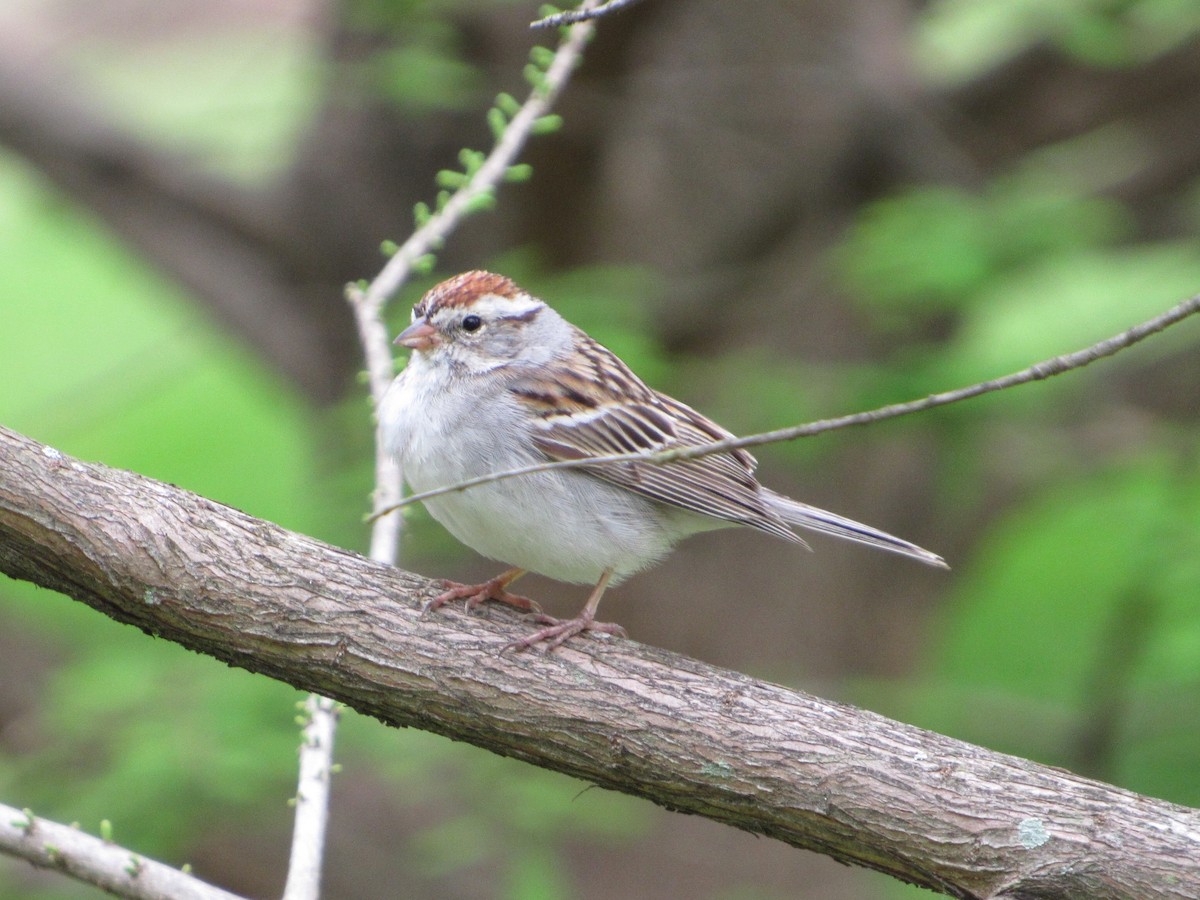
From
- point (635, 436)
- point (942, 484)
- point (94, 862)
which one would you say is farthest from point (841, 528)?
point (942, 484)

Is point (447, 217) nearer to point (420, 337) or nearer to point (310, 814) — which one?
point (420, 337)

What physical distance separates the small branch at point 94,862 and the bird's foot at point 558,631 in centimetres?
79

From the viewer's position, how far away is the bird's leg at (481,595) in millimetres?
3021

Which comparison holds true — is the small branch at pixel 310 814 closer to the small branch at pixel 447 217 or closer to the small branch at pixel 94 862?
the small branch at pixel 94 862

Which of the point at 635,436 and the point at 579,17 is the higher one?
the point at 635,436

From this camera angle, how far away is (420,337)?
3.73 m

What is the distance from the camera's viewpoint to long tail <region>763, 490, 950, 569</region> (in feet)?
11.9

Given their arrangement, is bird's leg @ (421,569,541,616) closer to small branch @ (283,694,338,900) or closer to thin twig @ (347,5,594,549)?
thin twig @ (347,5,594,549)

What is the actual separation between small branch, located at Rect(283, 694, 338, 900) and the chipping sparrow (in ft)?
1.23

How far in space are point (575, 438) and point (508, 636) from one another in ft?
2.77

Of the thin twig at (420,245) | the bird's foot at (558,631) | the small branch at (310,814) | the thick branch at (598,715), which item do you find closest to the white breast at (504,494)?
the thin twig at (420,245)

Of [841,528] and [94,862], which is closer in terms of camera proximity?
[94,862]

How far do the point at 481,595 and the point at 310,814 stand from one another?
2.31 ft

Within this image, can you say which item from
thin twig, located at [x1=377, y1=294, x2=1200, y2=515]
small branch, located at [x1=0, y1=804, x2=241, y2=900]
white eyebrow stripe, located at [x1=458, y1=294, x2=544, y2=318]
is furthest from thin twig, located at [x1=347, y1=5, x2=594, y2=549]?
thin twig, located at [x1=377, y1=294, x2=1200, y2=515]
